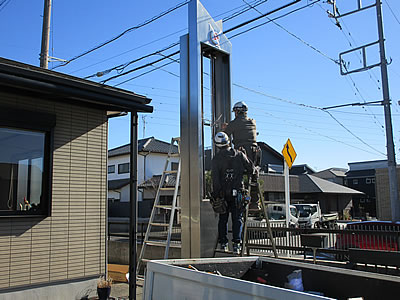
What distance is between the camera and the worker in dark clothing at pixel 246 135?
695cm

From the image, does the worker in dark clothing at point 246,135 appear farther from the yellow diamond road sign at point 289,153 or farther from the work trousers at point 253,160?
the yellow diamond road sign at point 289,153

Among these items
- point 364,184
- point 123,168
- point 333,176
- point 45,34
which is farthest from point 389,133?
point 333,176

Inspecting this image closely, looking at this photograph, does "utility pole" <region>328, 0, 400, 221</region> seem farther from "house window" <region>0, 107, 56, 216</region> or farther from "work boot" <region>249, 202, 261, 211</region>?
"house window" <region>0, 107, 56, 216</region>

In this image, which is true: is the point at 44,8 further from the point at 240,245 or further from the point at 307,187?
the point at 307,187

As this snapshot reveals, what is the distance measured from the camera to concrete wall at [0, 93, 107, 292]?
5824 mm

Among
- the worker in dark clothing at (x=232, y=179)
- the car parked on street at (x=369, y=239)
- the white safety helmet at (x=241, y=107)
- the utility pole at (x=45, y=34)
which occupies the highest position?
the utility pole at (x=45, y=34)

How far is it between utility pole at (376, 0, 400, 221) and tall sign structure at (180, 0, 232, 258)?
9.38 metres

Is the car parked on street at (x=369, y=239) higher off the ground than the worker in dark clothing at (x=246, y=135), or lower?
lower

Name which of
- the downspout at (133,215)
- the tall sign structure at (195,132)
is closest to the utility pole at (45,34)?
the tall sign structure at (195,132)

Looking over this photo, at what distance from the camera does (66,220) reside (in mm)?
6441

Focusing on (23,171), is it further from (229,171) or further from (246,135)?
(246,135)

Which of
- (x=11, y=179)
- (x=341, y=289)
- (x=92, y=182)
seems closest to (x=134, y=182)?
(x=92, y=182)

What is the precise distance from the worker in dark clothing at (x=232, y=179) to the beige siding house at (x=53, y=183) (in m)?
1.50

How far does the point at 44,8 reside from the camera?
1466 centimetres
